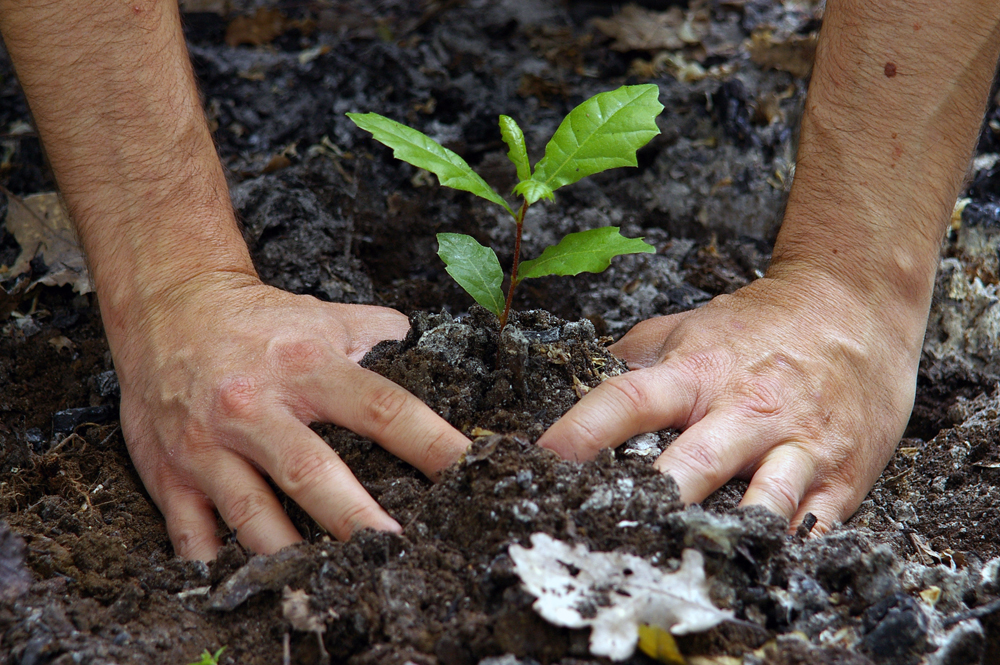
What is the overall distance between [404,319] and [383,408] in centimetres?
46

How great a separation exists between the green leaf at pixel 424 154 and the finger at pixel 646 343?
2.22 ft

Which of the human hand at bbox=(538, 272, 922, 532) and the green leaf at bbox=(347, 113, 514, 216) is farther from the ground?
the green leaf at bbox=(347, 113, 514, 216)

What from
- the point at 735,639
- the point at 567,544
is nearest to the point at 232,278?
the point at 567,544

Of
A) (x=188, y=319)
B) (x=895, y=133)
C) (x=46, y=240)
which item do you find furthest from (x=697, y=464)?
(x=46, y=240)

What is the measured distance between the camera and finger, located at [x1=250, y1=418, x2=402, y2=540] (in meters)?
1.44

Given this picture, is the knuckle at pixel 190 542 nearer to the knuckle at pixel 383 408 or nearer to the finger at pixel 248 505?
the finger at pixel 248 505

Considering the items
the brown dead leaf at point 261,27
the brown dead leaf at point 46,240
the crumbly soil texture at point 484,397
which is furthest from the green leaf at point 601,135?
the brown dead leaf at point 261,27

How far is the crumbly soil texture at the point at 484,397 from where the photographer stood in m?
1.27

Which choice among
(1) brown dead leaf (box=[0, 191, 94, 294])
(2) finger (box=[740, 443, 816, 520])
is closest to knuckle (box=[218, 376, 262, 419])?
(2) finger (box=[740, 443, 816, 520])

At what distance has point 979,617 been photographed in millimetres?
1269

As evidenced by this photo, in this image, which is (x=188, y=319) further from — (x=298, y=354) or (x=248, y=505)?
(x=248, y=505)

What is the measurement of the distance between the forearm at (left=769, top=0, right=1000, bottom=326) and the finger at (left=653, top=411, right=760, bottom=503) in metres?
0.63

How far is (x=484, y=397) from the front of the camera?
66.2 inches

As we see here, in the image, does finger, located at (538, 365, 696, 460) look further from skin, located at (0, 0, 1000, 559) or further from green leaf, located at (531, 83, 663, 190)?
green leaf, located at (531, 83, 663, 190)
